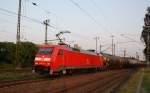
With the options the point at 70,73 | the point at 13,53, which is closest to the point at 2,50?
the point at 13,53

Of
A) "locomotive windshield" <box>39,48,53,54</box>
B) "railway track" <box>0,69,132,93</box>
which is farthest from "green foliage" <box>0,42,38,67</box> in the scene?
"railway track" <box>0,69,132,93</box>

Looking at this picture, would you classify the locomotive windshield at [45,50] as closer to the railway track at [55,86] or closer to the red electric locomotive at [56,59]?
the red electric locomotive at [56,59]

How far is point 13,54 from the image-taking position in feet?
137

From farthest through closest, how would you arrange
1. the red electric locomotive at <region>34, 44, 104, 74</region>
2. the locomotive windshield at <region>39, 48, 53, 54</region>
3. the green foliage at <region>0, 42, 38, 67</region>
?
the green foliage at <region>0, 42, 38, 67</region> → the locomotive windshield at <region>39, 48, 53, 54</region> → the red electric locomotive at <region>34, 44, 104, 74</region>

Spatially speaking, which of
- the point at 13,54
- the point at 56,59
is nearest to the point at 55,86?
the point at 56,59

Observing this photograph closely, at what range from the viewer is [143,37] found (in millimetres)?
55219

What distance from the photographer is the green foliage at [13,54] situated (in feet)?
136

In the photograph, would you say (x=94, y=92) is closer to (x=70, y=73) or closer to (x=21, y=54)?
(x=70, y=73)

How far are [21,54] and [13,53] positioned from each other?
1.29 m

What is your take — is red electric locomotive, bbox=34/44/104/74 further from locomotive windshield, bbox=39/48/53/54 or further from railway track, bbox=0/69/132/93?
railway track, bbox=0/69/132/93

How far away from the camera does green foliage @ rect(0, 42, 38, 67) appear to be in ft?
136

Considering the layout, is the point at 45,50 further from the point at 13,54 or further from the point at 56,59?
the point at 13,54

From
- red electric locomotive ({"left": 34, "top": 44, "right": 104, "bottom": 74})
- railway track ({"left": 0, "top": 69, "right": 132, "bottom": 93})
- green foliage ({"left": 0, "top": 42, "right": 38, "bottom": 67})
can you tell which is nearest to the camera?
railway track ({"left": 0, "top": 69, "right": 132, "bottom": 93})

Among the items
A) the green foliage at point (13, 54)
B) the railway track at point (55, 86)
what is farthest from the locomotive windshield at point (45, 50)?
the green foliage at point (13, 54)
